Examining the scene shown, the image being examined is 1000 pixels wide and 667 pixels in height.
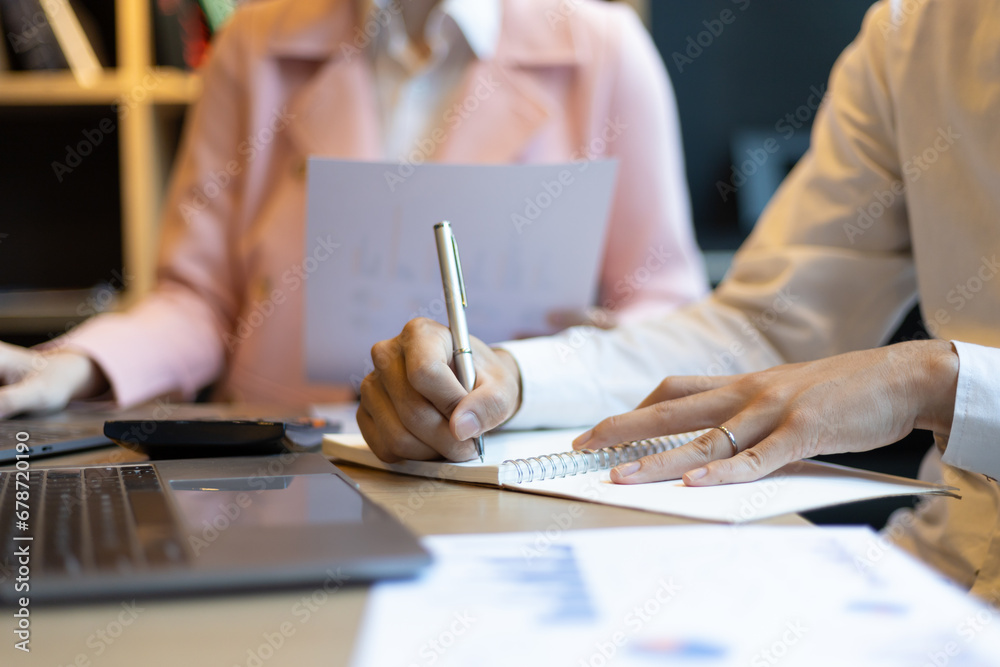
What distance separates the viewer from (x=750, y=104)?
2.06 m

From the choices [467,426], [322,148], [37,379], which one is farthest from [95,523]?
[322,148]

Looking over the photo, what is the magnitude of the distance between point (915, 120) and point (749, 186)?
1255mm

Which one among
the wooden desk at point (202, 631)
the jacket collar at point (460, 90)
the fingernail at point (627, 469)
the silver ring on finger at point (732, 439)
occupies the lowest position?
the fingernail at point (627, 469)

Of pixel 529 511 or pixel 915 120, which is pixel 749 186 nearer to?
pixel 915 120

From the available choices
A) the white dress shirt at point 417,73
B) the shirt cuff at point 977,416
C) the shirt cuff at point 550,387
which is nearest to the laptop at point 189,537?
the shirt cuff at point 550,387

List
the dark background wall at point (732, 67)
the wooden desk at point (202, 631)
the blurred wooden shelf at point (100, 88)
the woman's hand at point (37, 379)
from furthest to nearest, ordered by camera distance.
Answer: the dark background wall at point (732, 67), the blurred wooden shelf at point (100, 88), the woman's hand at point (37, 379), the wooden desk at point (202, 631)

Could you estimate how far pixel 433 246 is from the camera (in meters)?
0.91

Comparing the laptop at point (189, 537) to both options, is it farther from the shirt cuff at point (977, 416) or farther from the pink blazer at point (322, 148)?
the pink blazer at point (322, 148)

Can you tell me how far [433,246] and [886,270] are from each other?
468mm

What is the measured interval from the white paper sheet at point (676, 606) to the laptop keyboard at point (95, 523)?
0.10 meters

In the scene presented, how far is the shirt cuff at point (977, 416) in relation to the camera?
1.80 feet

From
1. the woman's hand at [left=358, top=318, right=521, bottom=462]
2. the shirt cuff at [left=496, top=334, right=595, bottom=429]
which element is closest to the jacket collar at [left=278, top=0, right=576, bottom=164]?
the shirt cuff at [left=496, top=334, right=595, bottom=429]

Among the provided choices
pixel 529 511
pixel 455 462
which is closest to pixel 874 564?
pixel 529 511

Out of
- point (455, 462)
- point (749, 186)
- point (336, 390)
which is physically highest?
point (749, 186)
